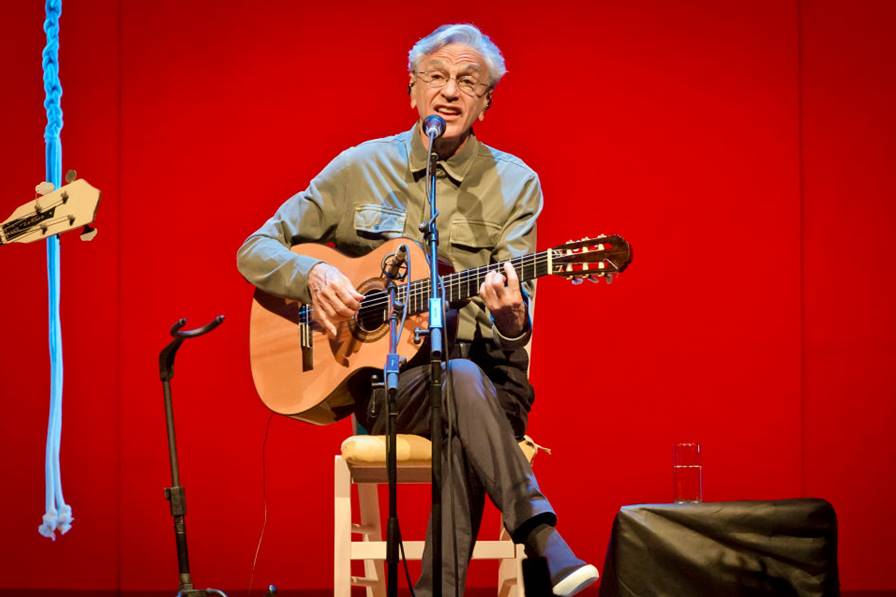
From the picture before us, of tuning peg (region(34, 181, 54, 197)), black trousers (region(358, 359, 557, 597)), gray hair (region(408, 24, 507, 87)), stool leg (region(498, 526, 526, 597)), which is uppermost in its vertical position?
gray hair (region(408, 24, 507, 87))

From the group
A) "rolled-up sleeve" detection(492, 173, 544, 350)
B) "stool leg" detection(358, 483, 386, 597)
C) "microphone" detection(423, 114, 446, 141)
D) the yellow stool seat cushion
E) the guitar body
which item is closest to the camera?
"microphone" detection(423, 114, 446, 141)

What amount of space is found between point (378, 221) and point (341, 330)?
356 millimetres

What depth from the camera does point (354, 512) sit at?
3844 millimetres

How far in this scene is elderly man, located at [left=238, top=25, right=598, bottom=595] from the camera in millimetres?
2715

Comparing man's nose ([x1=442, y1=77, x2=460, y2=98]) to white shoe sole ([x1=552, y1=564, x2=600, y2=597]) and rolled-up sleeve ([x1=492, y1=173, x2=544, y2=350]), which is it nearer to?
rolled-up sleeve ([x1=492, y1=173, x2=544, y2=350])

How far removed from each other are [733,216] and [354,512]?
1749mm

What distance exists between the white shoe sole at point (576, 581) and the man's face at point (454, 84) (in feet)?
4.29

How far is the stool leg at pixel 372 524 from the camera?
3141 mm

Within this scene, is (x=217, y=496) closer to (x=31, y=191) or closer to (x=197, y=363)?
(x=197, y=363)

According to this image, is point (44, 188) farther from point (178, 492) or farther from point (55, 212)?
point (178, 492)

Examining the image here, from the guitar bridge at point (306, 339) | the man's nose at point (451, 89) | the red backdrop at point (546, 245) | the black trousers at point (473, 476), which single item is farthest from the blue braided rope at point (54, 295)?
the black trousers at point (473, 476)

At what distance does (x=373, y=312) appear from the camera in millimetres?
2789

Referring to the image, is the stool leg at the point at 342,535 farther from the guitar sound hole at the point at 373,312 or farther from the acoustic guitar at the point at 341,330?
the guitar sound hole at the point at 373,312

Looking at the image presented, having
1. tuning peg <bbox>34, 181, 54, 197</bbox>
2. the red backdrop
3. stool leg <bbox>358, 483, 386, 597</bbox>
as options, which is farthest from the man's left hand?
tuning peg <bbox>34, 181, 54, 197</bbox>
